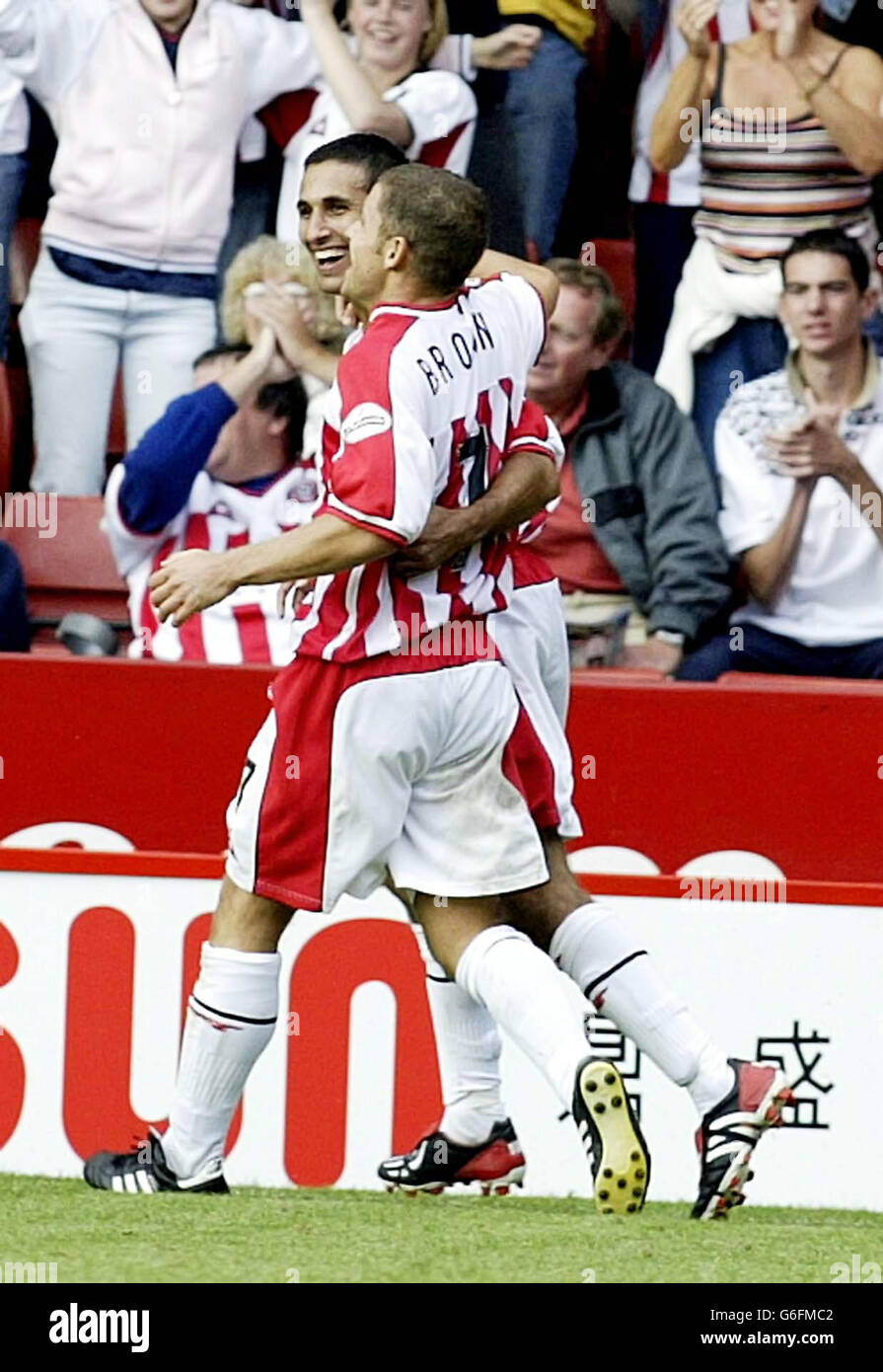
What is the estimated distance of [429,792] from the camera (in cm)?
404

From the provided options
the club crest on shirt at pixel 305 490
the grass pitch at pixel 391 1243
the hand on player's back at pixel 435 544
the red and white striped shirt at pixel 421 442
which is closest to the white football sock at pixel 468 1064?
the grass pitch at pixel 391 1243

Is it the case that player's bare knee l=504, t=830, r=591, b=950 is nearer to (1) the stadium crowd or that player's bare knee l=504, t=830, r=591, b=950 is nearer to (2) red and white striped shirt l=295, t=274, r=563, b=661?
(2) red and white striped shirt l=295, t=274, r=563, b=661

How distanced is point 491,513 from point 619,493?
9.76ft

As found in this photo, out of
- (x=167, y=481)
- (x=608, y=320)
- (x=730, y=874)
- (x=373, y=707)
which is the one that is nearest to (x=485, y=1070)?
(x=373, y=707)

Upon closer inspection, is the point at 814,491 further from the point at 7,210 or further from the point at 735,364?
the point at 7,210

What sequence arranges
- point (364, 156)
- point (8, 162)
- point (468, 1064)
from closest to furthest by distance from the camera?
point (364, 156), point (468, 1064), point (8, 162)

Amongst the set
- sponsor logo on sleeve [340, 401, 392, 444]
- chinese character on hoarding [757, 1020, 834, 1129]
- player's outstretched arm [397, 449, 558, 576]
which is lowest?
chinese character on hoarding [757, 1020, 834, 1129]

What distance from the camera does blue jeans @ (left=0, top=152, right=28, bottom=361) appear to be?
726 centimetres

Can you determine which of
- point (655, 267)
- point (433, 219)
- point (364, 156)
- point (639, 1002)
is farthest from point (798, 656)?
point (433, 219)

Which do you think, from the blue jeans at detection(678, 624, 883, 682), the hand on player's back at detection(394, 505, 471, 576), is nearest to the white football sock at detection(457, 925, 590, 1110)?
the hand on player's back at detection(394, 505, 471, 576)

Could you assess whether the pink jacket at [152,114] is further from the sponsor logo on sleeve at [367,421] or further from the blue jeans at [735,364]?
the sponsor logo on sleeve at [367,421]

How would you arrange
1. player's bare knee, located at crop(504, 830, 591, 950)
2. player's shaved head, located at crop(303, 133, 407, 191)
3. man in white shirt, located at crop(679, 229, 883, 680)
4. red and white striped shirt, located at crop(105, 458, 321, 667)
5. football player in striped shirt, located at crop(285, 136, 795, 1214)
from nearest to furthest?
1. football player in striped shirt, located at crop(285, 136, 795, 1214)
2. player's shaved head, located at crop(303, 133, 407, 191)
3. player's bare knee, located at crop(504, 830, 591, 950)
4. red and white striped shirt, located at crop(105, 458, 321, 667)
5. man in white shirt, located at crop(679, 229, 883, 680)

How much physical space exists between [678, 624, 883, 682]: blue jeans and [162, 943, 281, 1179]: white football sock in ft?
9.98

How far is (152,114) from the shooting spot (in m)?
7.16
